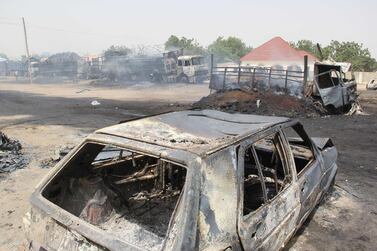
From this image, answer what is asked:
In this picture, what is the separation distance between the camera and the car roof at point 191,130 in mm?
2766

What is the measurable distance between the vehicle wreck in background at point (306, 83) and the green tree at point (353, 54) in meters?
31.3

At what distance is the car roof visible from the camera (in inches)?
109

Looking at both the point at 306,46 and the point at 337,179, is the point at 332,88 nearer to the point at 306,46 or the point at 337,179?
the point at 337,179

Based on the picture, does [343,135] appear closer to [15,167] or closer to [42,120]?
[15,167]

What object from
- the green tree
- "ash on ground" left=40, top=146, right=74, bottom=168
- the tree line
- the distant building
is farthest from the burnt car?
the green tree

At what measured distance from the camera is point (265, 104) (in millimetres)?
13984

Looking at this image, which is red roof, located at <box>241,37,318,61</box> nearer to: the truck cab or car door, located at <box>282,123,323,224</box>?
the truck cab

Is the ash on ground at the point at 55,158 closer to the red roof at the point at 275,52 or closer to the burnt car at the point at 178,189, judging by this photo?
the burnt car at the point at 178,189

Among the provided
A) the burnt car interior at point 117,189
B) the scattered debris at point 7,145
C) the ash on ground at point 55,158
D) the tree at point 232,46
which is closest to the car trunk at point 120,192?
the burnt car interior at point 117,189

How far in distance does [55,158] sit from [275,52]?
1488 inches

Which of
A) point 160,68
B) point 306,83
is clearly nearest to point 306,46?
point 160,68

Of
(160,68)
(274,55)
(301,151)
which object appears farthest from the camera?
(274,55)

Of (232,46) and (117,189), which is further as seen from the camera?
(232,46)

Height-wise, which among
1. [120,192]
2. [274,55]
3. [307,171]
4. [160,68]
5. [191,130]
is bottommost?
[160,68]
